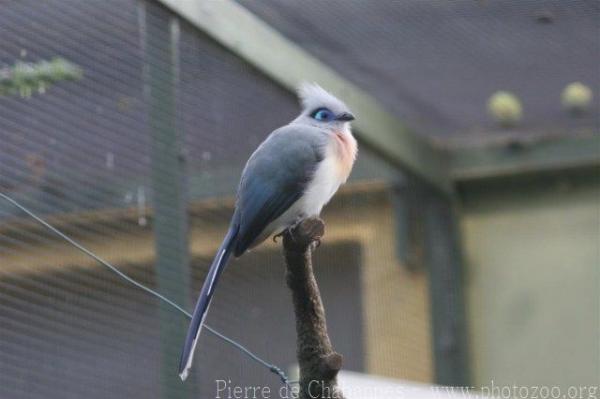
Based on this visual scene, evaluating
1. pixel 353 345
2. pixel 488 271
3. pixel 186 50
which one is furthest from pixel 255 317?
pixel 488 271

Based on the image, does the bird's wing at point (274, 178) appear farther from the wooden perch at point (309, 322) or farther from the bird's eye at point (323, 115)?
the wooden perch at point (309, 322)

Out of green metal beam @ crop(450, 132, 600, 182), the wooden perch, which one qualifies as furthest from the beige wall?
the wooden perch

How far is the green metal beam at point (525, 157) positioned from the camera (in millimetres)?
5254

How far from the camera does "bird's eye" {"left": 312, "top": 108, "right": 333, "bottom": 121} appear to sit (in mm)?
3350

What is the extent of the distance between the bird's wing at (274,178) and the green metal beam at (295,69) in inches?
45.9

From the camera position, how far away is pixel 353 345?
491 cm

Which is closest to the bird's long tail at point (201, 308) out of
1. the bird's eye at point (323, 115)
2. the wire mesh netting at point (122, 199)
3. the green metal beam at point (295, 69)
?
the bird's eye at point (323, 115)

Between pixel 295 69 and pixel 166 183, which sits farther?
pixel 295 69

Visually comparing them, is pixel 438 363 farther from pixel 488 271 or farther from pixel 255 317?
pixel 255 317

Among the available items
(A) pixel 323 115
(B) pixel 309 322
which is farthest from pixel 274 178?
(B) pixel 309 322

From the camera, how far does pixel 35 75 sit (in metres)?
3.80

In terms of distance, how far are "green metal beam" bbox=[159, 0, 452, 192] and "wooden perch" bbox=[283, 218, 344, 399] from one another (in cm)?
171

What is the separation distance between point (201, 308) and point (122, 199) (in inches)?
58.9

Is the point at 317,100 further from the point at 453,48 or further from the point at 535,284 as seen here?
the point at 535,284
